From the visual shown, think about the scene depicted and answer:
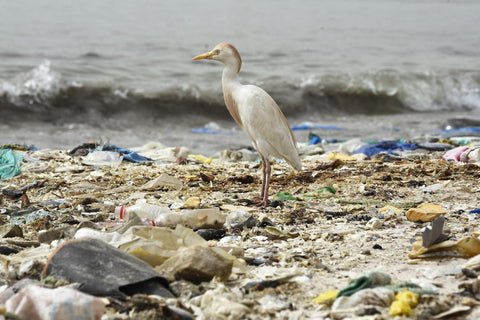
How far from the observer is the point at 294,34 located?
24391mm

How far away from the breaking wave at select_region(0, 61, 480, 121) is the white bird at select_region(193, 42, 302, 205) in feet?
30.0

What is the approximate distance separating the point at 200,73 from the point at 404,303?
15.0 meters

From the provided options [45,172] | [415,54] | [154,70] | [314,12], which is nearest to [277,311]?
[45,172]

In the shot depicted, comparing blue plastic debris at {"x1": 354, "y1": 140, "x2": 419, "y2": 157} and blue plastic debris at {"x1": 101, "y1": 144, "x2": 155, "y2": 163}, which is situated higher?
blue plastic debris at {"x1": 101, "y1": 144, "x2": 155, "y2": 163}

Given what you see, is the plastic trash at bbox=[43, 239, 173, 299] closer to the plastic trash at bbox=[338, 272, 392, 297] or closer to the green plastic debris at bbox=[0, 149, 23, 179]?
the plastic trash at bbox=[338, 272, 392, 297]

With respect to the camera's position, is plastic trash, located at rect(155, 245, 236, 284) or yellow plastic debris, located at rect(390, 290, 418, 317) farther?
plastic trash, located at rect(155, 245, 236, 284)

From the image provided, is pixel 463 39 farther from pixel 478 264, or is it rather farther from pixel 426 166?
pixel 478 264

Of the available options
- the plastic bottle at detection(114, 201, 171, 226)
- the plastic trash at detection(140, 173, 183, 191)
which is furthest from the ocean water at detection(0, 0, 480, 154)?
the plastic bottle at detection(114, 201, 171, 226)

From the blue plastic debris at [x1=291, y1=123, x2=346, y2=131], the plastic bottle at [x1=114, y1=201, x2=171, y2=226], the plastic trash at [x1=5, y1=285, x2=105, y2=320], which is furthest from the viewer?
the blue plastic debris at [x1=291, y1=123, x2=346, y2=131]

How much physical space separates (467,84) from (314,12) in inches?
550

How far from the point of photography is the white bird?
5281 millimetres

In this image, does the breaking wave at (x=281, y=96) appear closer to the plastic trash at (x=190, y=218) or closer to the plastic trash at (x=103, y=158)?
the plastic trash at (x=103, y=158)

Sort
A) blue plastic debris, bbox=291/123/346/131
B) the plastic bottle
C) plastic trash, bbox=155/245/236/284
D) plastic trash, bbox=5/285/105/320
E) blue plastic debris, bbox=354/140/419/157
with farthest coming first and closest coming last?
blue plastic debris, bbox=291/123/346/131 → blue plastic debris, bbox=354/140/419/157 → the plastic bottle → plastic trash, bbox=155/245/236/284 → plastic trash, bbox=5/285/105/320

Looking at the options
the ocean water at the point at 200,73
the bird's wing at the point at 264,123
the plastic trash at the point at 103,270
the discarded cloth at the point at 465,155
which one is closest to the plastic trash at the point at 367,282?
the plastic trash at the point at 103,270
